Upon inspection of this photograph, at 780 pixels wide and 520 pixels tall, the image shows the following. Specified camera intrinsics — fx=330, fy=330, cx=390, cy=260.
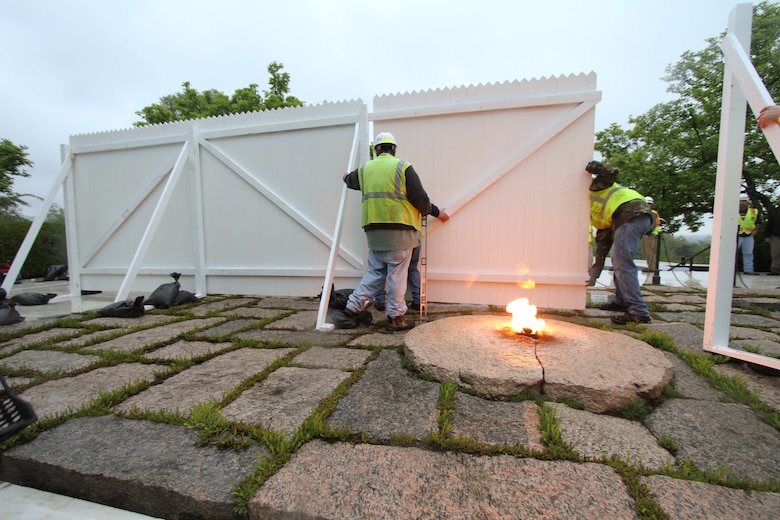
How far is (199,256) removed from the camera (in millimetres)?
5156

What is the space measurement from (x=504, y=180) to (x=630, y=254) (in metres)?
1.57

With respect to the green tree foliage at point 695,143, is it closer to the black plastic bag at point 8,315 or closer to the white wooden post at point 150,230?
the white wooden post at point 150,230

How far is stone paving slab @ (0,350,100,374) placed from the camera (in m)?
2.37

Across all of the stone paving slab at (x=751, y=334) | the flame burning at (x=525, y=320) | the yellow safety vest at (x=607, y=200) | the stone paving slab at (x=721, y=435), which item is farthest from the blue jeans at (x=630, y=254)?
the stone paving slab at (x=721, y=435)

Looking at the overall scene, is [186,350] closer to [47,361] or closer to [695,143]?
[47,361]

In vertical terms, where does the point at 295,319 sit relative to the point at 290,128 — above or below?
below

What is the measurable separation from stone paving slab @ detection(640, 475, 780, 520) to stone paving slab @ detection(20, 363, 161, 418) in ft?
8.78

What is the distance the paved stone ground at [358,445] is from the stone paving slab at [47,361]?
2 cm

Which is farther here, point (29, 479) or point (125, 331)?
point (125, 331)

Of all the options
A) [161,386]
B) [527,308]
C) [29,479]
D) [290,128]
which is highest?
[290,128]

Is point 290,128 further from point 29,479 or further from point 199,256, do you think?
point 29,479

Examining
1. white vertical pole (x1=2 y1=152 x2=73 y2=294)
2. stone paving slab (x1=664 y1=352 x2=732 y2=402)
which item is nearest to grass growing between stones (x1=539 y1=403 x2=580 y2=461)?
stone paving slab (x1=664 y1=352 x2=732 y2=402)

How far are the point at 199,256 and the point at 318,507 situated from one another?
16.3 feet

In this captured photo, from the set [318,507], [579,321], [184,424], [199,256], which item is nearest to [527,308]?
[579,321]
